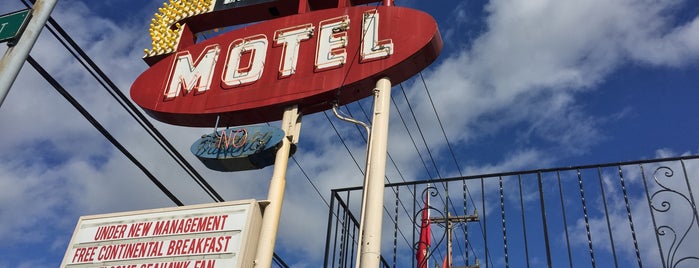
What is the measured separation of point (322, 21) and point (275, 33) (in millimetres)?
723

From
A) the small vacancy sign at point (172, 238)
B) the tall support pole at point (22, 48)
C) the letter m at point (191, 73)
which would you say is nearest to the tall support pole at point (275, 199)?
the small vacancy sign at point (172, 238)

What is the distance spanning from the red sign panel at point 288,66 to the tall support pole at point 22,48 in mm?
2713

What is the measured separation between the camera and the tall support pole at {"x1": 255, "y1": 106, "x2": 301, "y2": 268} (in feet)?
17.5

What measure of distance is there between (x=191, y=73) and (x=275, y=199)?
3128 millimetres

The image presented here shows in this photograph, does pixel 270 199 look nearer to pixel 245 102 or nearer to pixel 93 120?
pixel 245 102

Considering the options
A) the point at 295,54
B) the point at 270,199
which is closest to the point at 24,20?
the point at 270,199

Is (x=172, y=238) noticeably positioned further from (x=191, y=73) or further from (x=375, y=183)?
(x=191, y=73)

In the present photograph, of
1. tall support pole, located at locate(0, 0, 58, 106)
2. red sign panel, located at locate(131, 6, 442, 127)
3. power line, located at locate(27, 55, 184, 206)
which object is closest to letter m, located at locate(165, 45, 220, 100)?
red sign panel, located at locate(131, 6, 442, 127)

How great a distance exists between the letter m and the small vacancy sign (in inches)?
88.5

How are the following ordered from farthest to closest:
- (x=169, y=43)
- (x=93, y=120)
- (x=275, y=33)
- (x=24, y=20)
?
1. (x=169, y=43)
2. (x=275, y=33)
3. (x=93, y=120)
4. (x=24, y=20)

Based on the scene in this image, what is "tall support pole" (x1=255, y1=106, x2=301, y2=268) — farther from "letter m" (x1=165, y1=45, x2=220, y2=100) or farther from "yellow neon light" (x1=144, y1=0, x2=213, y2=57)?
"yellow neon light" (x1=144, y1=0, x2=213, y2=57)

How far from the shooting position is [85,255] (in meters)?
5.88

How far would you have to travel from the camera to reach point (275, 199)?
5.67 m

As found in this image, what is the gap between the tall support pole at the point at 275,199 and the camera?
5.34 m
